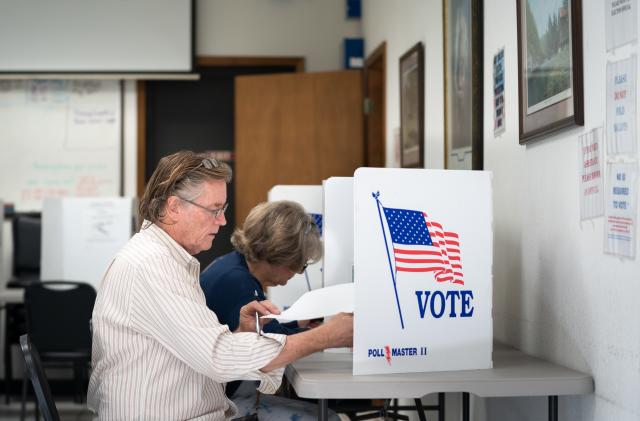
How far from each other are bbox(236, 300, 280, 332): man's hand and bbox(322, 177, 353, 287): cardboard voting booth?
0.31 m

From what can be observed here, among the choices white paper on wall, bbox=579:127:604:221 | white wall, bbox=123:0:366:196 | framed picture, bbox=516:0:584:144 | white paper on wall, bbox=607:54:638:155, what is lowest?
white paper on wall, bbox=579:127:604:221

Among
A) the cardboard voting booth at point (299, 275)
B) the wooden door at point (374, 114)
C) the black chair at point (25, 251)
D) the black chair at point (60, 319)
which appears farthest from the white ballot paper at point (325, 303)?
the black chair at point (25, 251)

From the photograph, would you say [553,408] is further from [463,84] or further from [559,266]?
[463,84]

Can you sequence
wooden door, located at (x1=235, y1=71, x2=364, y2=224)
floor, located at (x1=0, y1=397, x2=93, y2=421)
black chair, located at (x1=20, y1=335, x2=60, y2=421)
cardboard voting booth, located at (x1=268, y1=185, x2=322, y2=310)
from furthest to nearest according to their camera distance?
1. wooden door, located at (x1=235, y1=71, x2=364, y2=224)
2. floor, located at (x1=0, y1=397, x2=93, y2=421)
3. cardboard voting booth, located at (x1=268, y1=185, x2=322, y2=310)
4. black chair, located at (x1=20, y1=335, x2=60, y2=421)

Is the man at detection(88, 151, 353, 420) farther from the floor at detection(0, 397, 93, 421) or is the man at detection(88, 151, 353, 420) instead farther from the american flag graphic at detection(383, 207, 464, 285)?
the floor at detection(0, 397, 93, 421)

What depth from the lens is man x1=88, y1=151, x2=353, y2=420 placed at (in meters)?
1.72

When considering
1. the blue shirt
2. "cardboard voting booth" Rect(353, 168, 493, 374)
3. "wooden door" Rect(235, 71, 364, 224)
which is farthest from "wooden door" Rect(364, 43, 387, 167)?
"cardboard voting booth" Rect(353, 168, 493, 374)

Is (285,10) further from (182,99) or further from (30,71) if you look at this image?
(30,71)

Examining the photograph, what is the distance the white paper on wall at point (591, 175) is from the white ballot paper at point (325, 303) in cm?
57

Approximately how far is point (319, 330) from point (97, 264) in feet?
10.9

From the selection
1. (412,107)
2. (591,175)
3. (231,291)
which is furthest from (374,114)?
(591,175)

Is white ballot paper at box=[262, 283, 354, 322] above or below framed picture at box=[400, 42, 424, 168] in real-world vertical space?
below

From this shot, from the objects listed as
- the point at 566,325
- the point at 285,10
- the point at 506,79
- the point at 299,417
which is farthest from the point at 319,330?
the point at 285,10

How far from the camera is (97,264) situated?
490 centimetres
